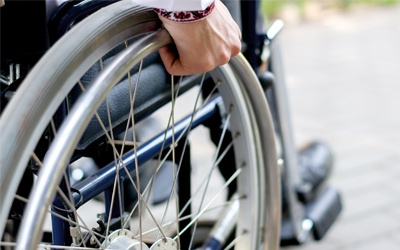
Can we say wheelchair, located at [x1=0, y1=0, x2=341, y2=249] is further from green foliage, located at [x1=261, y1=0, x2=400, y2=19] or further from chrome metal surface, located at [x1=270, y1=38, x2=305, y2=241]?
green foliage, located at [x1=261, y1=0, x2=400, y2=19]

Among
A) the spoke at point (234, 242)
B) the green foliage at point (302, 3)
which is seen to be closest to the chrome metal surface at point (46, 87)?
the spoke at point (234, 242)

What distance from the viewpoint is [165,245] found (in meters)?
0.75

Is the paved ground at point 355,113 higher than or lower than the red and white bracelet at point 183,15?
lower

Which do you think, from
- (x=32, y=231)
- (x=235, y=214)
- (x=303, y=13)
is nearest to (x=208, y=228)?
(x=235, y=214)

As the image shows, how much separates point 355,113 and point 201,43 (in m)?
2.55

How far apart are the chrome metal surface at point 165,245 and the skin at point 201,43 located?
30cm

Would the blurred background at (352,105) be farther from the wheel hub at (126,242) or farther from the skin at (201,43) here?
the skin at (201,43)

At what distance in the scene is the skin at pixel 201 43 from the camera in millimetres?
573

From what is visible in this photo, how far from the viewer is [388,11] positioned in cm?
659

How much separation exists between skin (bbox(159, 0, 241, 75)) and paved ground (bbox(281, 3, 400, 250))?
117cm

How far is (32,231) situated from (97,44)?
8.5 inches

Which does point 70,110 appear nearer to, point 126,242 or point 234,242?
point 126,242

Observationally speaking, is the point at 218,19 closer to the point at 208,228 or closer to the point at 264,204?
the point at 264,204

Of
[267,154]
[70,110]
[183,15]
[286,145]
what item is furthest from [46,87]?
[286,145]
